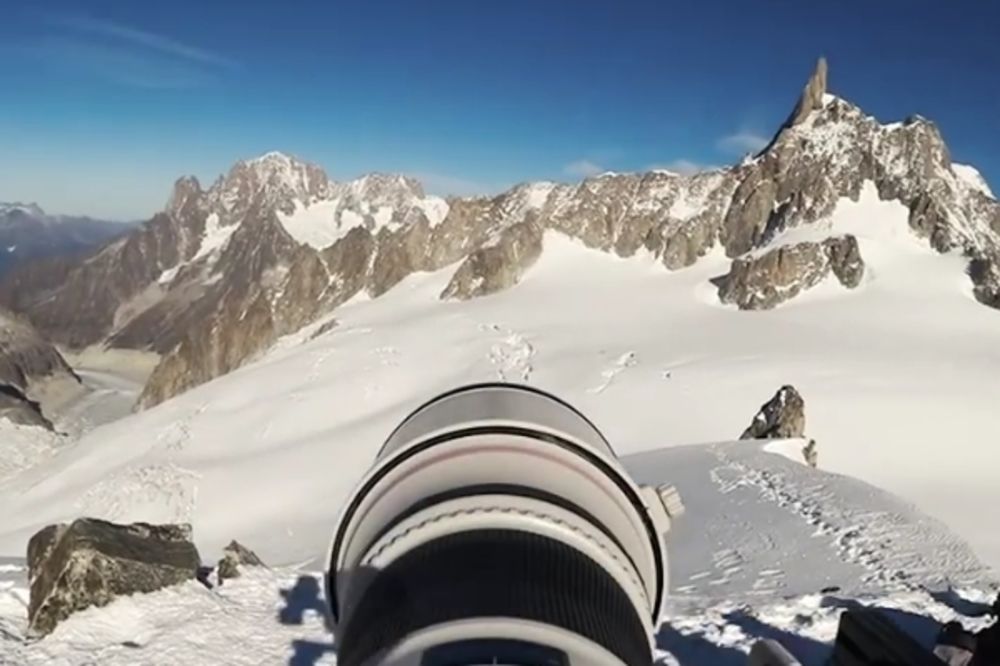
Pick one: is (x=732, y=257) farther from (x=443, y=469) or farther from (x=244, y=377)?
(x=443, y=469)

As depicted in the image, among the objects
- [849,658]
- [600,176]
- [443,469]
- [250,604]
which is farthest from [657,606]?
→ [600,176]

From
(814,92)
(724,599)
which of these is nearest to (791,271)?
(814,92)

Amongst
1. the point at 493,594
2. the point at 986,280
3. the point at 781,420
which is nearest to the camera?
the point at 493,594

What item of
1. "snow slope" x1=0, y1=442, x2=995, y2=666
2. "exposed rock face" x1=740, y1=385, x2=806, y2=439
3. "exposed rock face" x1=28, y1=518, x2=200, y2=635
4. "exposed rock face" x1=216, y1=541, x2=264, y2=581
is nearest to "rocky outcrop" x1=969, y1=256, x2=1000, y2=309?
"exposed rock face" x1=740, y1=385, x2=806, y2=439

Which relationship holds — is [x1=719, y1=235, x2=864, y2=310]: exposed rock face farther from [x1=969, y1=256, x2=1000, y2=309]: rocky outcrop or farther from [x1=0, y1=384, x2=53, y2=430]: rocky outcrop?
[x1=0, y1=384, x2=53, y2=430]: rocky outcrop

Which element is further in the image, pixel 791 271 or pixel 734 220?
pixel 734 220

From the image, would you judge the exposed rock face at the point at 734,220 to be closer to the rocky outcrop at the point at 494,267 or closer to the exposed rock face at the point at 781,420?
the rocky outcrop at the point at 494,267

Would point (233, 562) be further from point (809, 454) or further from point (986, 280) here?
point (986, 280)
